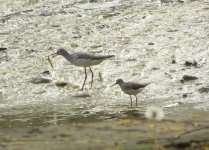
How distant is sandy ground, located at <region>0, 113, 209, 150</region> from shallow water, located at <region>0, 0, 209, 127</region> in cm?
109

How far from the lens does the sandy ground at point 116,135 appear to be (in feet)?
28.9

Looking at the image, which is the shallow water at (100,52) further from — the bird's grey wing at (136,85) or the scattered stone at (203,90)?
the bird's grey wing at (136,85)

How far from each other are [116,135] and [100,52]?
7.12 metres

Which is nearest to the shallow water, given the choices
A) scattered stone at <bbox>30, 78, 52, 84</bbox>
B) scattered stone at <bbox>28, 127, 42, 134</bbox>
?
scattered stone at <bbox>30, 78, 52, 84</bbox>

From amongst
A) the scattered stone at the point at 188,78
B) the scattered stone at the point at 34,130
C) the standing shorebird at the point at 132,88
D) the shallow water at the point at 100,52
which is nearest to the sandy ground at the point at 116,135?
the scattered stone at the point at 34,130

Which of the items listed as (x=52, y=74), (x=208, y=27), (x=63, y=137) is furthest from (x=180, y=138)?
(x=208, y=27)

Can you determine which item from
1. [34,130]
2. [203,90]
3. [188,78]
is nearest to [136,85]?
[203,90]

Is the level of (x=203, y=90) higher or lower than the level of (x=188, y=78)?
lower

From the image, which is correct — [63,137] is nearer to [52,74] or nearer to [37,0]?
[52,74]

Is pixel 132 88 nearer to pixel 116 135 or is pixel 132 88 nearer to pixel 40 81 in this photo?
pixel 40 81

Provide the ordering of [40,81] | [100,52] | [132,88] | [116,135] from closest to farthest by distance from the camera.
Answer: [116,135], [132,88], [40,81], [100,52]

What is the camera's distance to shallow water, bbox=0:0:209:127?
12688 mm

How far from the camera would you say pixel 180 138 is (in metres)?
9.04

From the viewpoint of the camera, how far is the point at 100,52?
16.5 m
